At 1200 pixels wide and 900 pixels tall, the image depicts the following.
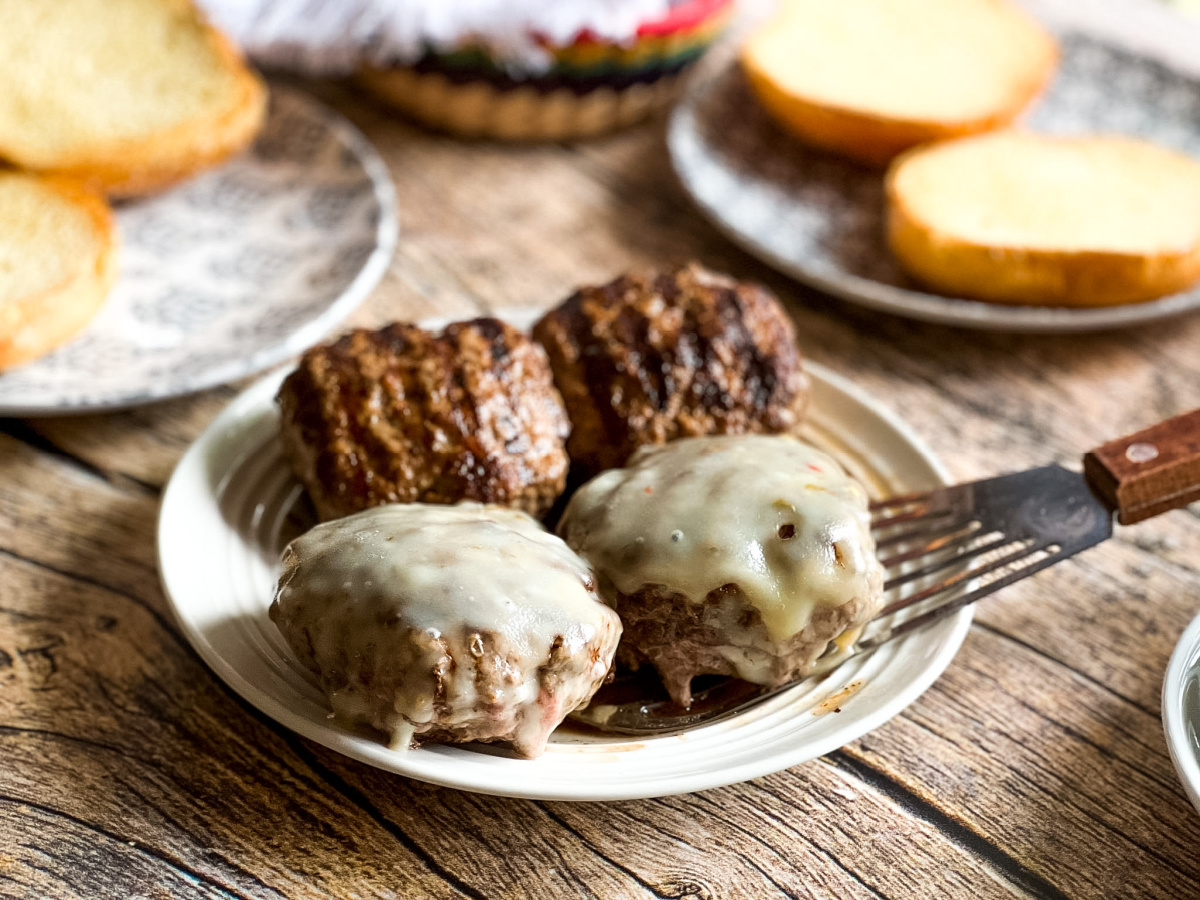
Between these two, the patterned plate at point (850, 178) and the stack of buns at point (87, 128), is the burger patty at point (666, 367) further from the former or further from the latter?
the stack of buns at point (87, 128)

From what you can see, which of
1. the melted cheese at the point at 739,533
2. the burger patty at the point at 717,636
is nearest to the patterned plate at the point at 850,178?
the melted cheese at the point at 739,533

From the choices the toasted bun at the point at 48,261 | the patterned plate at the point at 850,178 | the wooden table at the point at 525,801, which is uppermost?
the patterned plate at the point at 850,178

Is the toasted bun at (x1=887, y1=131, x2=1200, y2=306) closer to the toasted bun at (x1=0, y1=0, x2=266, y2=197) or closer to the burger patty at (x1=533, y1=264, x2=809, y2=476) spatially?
the burger patty at (x1=533, y1=264, x2=809, y2=476)

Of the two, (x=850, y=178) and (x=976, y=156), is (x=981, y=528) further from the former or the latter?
(x=850, y=178)

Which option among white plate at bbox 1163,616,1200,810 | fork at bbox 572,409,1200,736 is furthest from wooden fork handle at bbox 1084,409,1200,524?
white plate at bbox 1163,616,1200,810

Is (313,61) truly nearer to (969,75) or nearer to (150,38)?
(150,38)

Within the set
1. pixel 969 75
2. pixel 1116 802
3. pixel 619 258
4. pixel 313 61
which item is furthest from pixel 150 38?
pixel 1116 802

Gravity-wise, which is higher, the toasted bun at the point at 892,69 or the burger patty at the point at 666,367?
the toasted bun at the point at 892,69
